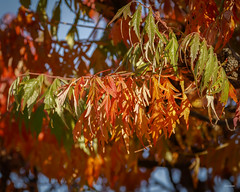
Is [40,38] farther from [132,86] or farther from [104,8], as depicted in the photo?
[132,86]

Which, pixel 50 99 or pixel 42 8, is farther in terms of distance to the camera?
pixel 42 8

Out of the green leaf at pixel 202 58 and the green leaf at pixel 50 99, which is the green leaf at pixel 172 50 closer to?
the green leaf at pixel 202 58

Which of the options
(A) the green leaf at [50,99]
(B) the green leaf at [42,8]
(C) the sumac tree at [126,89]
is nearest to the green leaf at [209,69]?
(C) the sumac tree at [126,89]

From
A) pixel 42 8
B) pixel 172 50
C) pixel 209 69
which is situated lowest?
pixel 209 69

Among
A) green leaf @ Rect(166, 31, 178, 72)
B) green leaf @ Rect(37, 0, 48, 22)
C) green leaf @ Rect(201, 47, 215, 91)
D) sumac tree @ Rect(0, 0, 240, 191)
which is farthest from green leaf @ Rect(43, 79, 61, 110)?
green leaf @ Rect(37, 0, 48, 22)

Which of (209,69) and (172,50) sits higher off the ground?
(172,50)

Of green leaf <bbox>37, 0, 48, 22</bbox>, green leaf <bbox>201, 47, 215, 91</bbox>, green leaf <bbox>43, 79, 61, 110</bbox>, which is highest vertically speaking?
green leaf <bbox>37, 0, 48, 22</bbox>

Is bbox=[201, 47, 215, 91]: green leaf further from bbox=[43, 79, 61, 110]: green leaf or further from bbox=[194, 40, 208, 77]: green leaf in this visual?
bbox=[43, 79, 61, 110]: green leaf

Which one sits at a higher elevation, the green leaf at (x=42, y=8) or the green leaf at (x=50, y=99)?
the green leaf at (x=42, y=8)

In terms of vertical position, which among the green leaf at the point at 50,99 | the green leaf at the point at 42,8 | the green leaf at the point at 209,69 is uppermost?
the green leaf at the point at 42,8

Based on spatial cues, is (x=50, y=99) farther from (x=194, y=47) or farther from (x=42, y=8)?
(x=42, y=8)

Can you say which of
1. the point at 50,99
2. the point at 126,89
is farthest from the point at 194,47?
the point at 50,99

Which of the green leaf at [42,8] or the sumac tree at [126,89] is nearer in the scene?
the sumac tree at [126,89]

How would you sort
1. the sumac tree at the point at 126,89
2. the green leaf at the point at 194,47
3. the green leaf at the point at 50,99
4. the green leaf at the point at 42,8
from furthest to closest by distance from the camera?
1. the green leaf at the point at 42,8
2. the green leaf at the point at 50,99
3. the sumac tree at the point at 126,89
4. the green leaf at the point at 194,47
